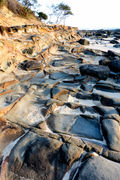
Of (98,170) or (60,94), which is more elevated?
(60,94)

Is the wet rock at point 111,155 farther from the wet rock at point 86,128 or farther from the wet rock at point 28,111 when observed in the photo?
the wet rock at point 28,111

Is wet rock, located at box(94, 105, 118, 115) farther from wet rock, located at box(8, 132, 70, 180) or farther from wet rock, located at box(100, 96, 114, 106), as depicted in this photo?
wet rock, located at box(8, 132, 70, 180)

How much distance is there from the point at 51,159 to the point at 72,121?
31.5 inches

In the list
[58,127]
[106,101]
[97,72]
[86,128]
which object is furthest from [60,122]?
[97,72]

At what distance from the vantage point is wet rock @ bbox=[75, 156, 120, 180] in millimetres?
1029

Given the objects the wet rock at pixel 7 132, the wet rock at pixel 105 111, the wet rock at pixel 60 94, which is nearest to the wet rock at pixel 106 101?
the wet rock at pixel 105 111

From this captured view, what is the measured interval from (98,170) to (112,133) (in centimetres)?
62

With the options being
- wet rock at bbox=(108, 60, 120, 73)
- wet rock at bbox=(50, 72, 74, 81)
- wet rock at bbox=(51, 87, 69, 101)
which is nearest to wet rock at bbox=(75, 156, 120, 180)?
wet rock at bbox=(51, 87, 69, 101)

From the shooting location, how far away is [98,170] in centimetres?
107

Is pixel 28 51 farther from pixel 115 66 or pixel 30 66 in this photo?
pixel 115 66

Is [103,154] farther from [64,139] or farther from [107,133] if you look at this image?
[64,139]

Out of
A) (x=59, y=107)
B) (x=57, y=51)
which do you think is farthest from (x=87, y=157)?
(x=57, y=51)

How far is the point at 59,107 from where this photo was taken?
90.0 inches

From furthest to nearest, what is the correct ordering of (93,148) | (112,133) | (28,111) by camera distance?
(28,111)
(112,133)
(93,148)
